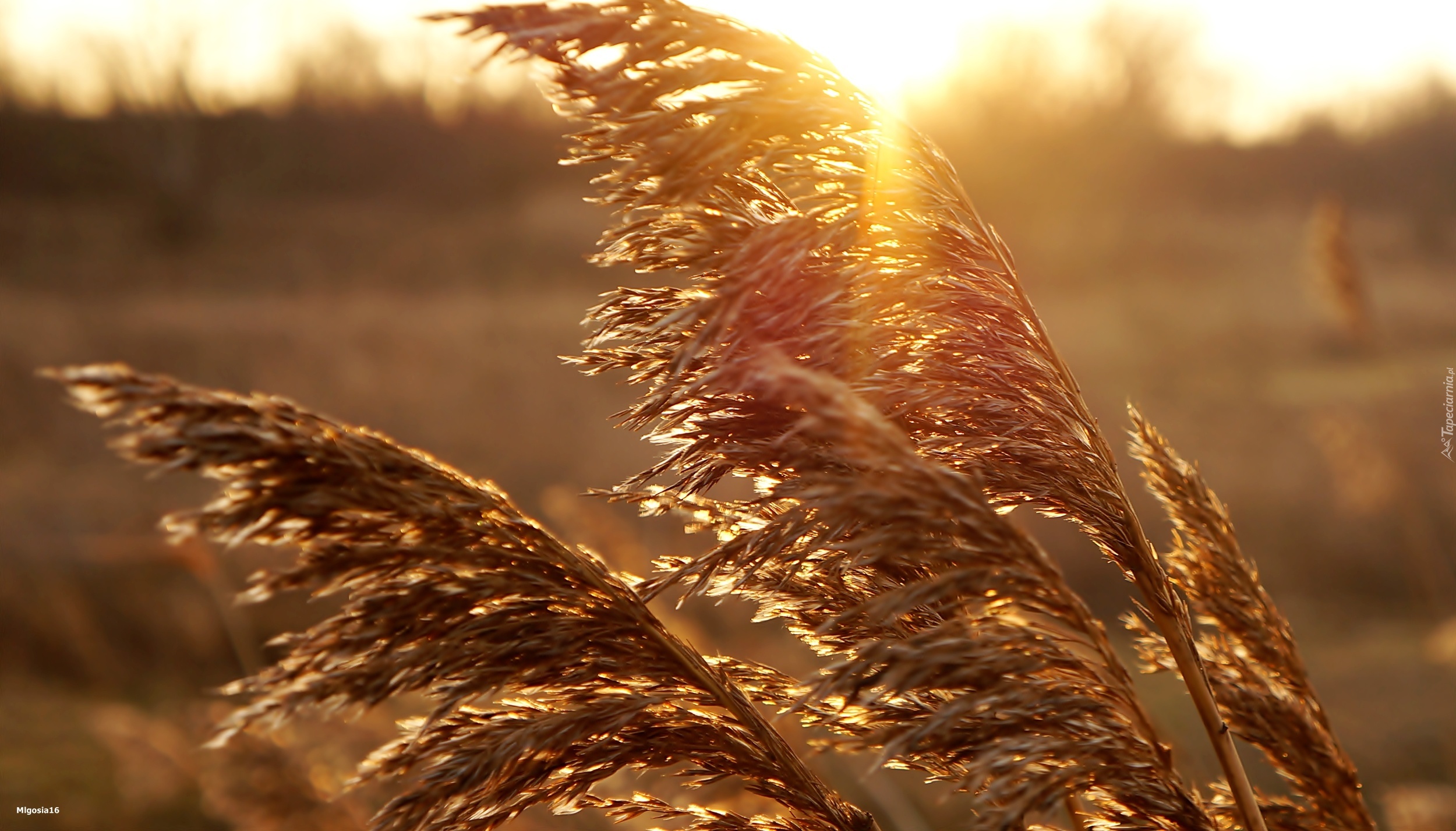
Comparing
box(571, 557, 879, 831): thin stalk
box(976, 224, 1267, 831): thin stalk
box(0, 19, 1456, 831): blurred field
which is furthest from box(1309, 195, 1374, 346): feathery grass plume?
box(571, 557, 879, 831): thin stalk

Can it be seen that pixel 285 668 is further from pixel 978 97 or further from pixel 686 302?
pixel 978 97

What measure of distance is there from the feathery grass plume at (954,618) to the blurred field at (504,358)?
155mm

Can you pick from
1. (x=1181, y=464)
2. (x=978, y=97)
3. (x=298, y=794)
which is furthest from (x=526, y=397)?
(x=978, y=97)

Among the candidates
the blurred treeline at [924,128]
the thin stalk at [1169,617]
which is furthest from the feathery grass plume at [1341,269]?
the blurred treeline at [924,128]

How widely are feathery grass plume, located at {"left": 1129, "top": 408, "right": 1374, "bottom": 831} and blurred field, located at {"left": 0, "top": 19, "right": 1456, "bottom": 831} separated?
0.79 metres

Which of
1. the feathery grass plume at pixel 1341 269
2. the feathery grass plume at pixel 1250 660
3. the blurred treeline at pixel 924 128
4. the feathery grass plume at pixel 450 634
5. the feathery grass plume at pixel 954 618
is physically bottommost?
the feathery grass plume at pixel 450 634

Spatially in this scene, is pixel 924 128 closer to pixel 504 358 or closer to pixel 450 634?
pixel 504 358

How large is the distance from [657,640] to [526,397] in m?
17.5

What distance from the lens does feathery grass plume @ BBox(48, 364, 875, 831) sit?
47.3 inches

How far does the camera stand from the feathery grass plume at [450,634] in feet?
3.94

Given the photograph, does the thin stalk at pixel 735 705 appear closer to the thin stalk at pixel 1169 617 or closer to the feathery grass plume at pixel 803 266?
the feathery grass plume at pixel 803 266

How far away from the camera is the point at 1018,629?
133cm

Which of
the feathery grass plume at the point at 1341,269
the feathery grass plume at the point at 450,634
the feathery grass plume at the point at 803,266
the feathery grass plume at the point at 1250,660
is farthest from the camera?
the feathery grass plume at the point at 1341,269

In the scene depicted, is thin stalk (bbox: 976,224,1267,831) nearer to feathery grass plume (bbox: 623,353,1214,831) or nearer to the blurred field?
feathery grass plume (bbox: 623,353,1214,831)
